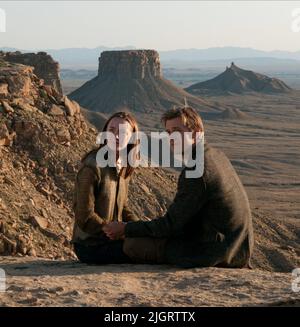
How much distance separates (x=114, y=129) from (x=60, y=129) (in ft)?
22.5

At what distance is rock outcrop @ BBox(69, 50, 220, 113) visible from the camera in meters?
52.5

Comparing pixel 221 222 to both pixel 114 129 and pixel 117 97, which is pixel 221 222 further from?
pixel 117 97

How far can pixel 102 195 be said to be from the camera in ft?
17.0

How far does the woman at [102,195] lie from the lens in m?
5.08

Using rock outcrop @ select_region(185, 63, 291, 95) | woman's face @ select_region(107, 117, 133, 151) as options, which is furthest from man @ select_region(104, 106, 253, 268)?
rock outcrop @ select_region(185, 63, 291, 95)

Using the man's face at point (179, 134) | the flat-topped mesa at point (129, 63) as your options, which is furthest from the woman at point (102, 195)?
the flat-topped mesa at point (129, 63)

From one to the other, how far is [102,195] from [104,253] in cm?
45

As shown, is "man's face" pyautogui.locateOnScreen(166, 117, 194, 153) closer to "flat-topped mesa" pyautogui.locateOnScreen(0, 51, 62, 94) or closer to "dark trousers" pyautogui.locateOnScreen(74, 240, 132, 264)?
"dark trousers" pyautogui.locateOnScreen(74, 240, 132, 264)

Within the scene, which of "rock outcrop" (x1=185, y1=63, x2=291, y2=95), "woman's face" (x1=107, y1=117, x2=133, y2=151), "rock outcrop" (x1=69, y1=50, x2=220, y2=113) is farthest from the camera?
"rock outcrop" (x1=185, y1=63, x2=291, y2=95)

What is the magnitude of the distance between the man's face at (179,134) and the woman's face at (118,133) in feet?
1.51

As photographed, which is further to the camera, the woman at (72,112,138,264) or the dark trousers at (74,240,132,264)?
the dark trousers at (74,240,132,264)

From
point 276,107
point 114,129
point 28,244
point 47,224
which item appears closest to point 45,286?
point 114,129

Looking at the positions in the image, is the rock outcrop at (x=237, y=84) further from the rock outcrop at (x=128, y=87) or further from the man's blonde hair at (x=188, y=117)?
the man's blonde hair at (x=188, y=117)

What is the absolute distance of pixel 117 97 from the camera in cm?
5331
